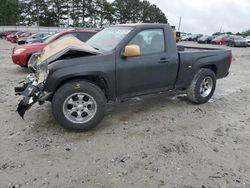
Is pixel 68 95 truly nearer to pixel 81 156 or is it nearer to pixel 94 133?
pixel 94 133

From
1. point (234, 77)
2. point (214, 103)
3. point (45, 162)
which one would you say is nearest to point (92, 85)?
point (45, 162)

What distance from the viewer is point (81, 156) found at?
3.95m

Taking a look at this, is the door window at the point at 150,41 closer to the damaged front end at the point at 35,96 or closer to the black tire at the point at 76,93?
the black tire at the point at 76,93

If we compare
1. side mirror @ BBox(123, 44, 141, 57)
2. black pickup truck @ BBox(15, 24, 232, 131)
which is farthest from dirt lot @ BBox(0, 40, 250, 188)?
side mirror @ BBox(123, 44, 141, 57)

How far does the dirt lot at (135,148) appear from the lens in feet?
11.3

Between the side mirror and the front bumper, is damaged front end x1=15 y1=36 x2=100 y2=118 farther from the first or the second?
the side mirror

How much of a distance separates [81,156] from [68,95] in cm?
105

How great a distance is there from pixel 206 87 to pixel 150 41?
1.89 meters

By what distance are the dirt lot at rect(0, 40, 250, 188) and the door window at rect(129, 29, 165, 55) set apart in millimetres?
1259

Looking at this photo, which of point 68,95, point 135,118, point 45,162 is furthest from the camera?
point 135,118

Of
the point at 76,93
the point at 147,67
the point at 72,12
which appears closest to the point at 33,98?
the point at 76,93

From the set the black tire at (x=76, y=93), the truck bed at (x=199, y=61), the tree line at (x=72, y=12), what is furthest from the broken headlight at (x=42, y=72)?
the tree line at (x=72, y=12)

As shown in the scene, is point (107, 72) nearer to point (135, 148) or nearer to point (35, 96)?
point (35, 96)

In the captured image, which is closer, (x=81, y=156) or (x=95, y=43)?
(x=81, y=156)
